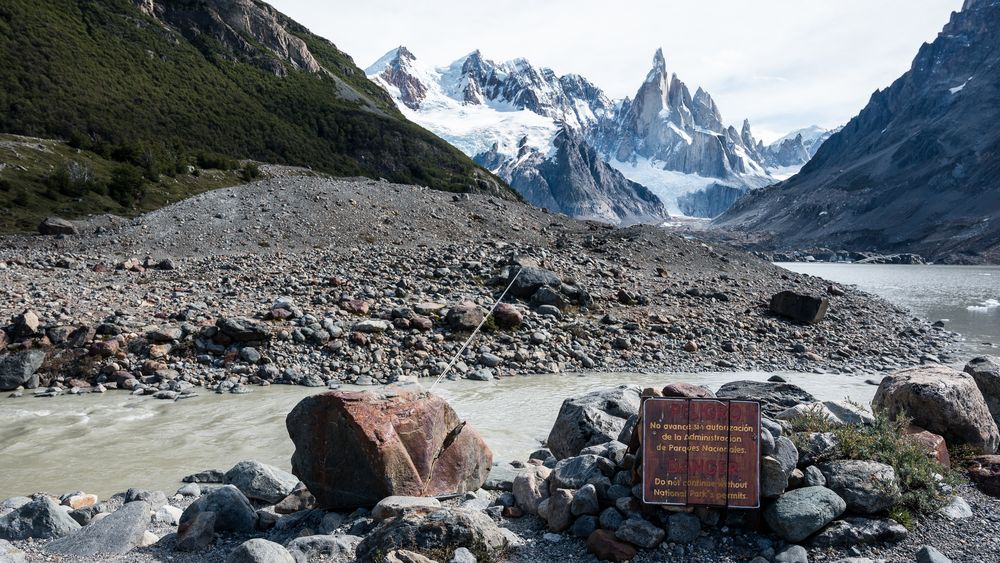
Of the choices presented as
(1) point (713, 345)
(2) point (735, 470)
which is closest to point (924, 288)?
(1) point (713, 345)

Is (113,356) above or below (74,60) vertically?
below

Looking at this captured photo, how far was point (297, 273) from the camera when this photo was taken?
906 inches

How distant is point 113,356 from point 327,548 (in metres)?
11.6

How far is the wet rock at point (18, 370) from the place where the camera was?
1345cm

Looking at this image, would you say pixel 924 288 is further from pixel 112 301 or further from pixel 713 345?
pixel 112 301

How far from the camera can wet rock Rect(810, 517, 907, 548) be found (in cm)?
607

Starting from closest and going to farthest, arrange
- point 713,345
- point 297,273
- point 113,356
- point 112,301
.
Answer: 1. point 113,356
2. point 112,301
3. point 713,345
4. point 297,273

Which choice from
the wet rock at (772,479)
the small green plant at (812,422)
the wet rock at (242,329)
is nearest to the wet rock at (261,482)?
the wet rock at (772,479)

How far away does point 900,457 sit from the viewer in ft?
22.6

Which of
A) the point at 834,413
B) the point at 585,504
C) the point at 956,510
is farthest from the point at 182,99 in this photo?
the point at 956,510

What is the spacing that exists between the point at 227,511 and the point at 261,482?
1226 millimetres

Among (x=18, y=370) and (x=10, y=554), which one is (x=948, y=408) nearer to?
(x=10, y=554)

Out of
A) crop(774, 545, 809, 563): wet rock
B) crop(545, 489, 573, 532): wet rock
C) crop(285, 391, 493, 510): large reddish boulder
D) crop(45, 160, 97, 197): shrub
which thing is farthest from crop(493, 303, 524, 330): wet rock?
crop(45, 160, 97, 197): shrub

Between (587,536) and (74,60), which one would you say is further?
(74,60)
